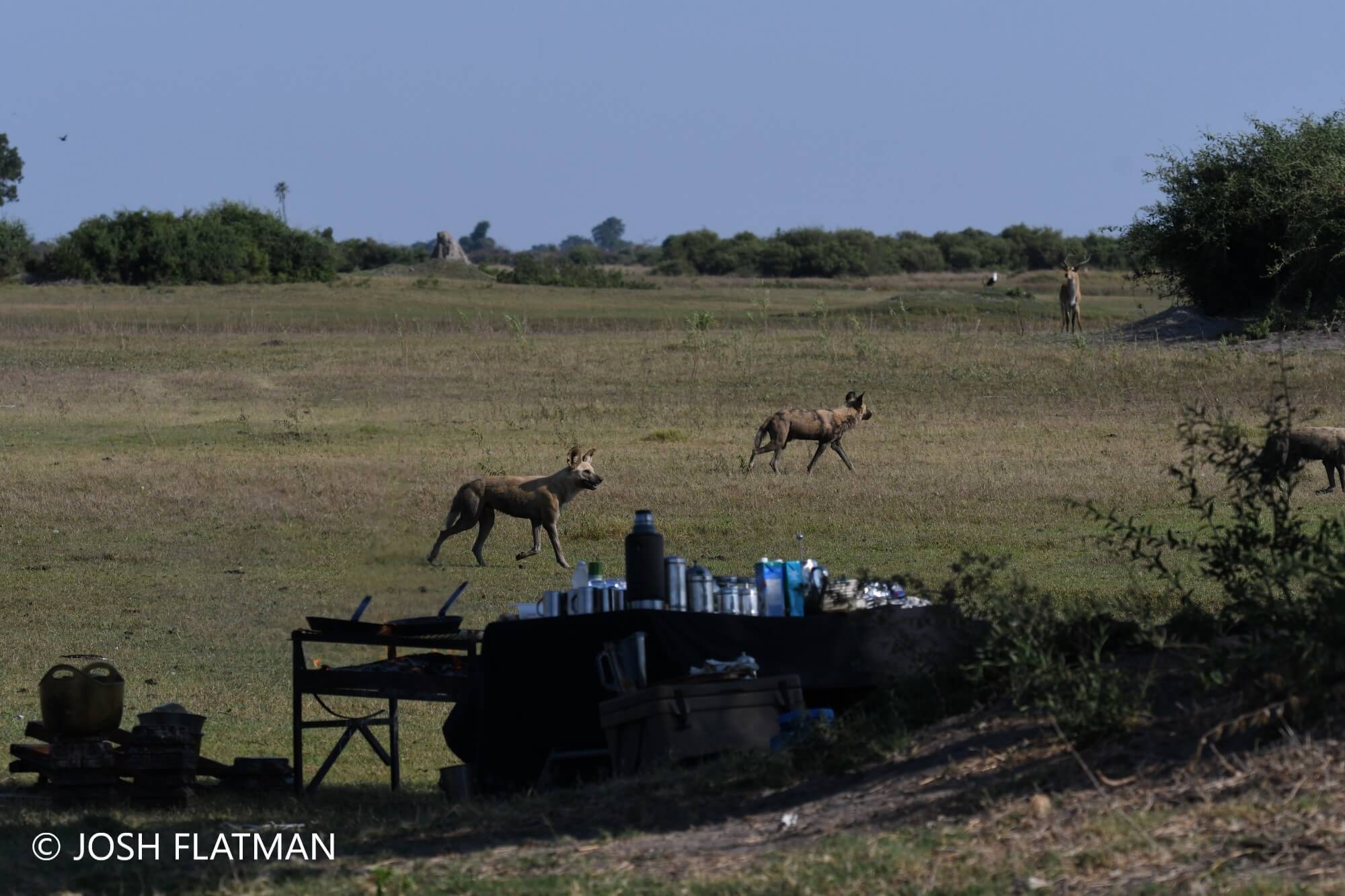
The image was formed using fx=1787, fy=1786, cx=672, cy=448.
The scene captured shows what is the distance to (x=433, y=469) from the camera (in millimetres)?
24344

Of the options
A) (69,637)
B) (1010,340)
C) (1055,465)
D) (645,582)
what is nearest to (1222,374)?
(1010,340)

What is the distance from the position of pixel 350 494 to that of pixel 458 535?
2.21 meters

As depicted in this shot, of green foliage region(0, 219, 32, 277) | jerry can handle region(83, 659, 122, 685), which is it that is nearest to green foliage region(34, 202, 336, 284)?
green foliage region(0, 219, 32, 277)

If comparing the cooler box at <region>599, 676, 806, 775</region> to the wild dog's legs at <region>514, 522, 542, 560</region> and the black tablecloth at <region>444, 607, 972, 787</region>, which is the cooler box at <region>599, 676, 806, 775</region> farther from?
the wild dog's legs at <region>514, 522, 542, 560</region>

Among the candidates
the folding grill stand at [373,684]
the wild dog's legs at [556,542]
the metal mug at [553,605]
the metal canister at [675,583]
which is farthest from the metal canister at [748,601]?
the wild dog's legs at [556,542]

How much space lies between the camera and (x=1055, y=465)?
944 inches

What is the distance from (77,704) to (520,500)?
9928 millimetres

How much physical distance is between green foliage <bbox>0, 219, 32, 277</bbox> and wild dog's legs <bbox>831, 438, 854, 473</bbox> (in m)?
62.7

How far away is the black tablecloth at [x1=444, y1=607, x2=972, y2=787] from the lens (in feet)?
29.2

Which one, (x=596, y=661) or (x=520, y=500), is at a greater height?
(x=596, y=661)

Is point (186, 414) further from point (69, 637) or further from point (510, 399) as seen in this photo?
point (69, 637)

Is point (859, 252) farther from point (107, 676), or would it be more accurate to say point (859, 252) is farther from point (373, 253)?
point (107, 676)

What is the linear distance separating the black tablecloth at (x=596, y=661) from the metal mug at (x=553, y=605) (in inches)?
14.4

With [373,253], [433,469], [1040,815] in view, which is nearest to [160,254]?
[373,253]
